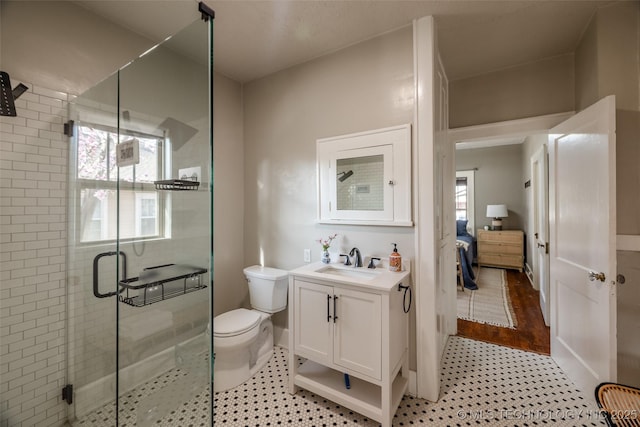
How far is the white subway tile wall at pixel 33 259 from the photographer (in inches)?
56.5

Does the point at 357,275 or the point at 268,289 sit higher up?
the point at 357,275

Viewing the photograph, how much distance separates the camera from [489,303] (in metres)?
3.58

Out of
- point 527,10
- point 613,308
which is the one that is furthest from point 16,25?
point 613,308

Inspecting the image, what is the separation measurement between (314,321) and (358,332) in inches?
12.8

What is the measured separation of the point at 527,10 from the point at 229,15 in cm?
202

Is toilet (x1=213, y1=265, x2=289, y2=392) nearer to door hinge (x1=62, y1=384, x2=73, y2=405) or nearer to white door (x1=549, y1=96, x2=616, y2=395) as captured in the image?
door hinge (x1=62, y1=384, x2=73, y2=405)

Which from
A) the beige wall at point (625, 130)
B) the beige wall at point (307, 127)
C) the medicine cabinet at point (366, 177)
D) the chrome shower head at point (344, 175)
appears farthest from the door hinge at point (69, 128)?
the beige wall at point (625, 130)

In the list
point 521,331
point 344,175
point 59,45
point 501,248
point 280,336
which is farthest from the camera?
point 501,248

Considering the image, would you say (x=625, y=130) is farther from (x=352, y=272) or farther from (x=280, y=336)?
(x=280, y=336)

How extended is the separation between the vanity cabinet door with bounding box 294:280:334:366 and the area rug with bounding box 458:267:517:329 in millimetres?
2159

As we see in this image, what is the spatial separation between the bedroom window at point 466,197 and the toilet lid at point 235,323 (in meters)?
5.41

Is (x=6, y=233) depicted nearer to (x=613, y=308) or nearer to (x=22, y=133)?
(x=22, y=133)

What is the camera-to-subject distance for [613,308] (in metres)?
1.56

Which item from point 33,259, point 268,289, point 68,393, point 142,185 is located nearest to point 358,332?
point 268,289
